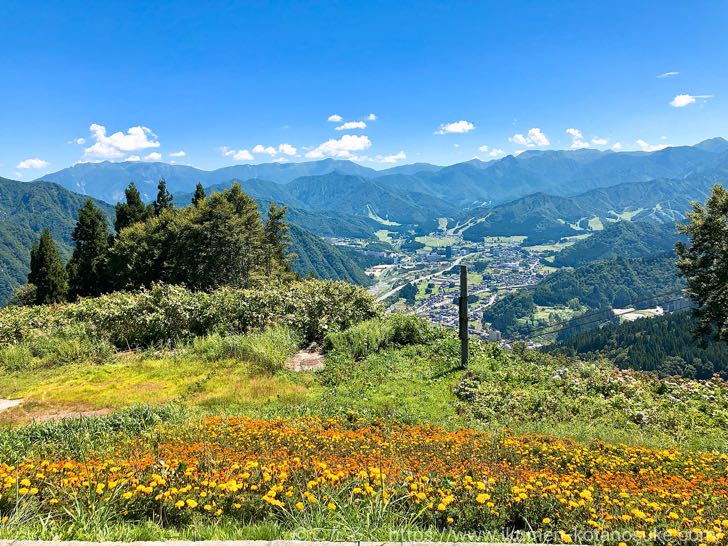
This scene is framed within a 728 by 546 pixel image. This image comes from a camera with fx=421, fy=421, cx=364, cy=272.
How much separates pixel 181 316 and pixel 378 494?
1261 cm

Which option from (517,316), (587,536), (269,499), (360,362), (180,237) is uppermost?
(180,237)

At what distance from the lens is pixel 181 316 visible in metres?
14.6

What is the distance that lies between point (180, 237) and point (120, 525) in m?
31.2

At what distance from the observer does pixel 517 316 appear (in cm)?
12594

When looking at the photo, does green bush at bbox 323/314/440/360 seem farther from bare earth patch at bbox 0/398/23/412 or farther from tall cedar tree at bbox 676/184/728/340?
tall cedar tree at bbox 676/184/728/340

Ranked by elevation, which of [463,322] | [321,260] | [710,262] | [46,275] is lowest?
[321,260]

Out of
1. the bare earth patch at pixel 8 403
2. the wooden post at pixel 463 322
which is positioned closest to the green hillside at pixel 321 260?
the wooden post at pixel 463 322

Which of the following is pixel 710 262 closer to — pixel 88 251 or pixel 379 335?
pixel 379 335

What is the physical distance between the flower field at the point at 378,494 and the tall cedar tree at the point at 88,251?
37.5m

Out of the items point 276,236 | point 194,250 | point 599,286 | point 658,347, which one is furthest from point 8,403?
point 599,286

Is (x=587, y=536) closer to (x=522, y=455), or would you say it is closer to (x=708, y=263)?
(x=522, y=455)

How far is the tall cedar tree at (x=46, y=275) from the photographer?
37188 millimetres

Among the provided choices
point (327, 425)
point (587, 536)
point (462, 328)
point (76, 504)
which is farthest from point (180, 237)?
point (587, 536)

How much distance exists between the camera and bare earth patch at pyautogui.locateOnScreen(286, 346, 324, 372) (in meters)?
12.5
